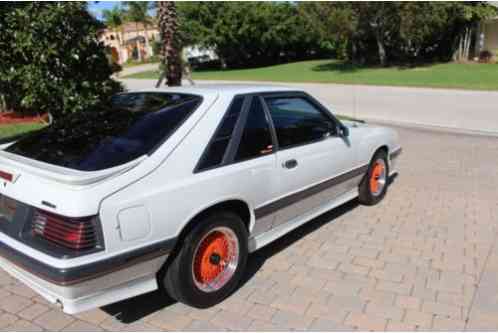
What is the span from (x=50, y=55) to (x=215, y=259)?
5.63 metres

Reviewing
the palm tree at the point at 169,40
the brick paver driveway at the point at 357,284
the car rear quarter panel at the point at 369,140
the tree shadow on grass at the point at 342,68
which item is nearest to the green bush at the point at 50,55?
the brick paver driveway at the point at 357,284

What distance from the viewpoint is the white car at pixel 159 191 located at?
245cm

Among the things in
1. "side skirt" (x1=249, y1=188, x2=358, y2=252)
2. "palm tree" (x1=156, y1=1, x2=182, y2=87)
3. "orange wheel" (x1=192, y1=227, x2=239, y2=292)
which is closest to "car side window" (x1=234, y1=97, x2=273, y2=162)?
"orange wheel" (x1=192, y1=227, x2=239, y2=292)

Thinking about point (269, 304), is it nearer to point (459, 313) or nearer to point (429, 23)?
point (459, 313)

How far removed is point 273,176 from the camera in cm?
350

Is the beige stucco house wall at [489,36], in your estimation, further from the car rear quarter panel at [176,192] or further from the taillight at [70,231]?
the taillight at [70,231]

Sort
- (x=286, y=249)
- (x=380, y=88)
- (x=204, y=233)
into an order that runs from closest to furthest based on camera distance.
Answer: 1. (x=204, y=233)
2. (x=286, y=249)
3. (x=380, y=88)

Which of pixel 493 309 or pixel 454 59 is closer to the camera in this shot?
pixel 493 309

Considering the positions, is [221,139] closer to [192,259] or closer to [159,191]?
[159,191]

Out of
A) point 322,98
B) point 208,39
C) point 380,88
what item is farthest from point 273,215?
point 208,39

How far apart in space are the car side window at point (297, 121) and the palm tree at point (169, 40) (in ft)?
35.9

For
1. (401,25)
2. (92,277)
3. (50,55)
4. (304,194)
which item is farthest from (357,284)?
(401,25)

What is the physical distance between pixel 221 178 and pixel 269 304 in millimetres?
1058

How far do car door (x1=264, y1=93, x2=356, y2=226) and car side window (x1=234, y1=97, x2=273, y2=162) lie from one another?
0.37 ft
